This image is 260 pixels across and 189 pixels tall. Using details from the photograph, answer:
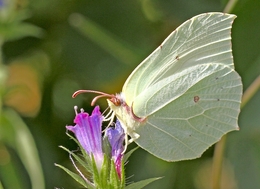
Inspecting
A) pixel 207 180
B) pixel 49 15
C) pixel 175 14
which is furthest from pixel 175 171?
pixel 49 15

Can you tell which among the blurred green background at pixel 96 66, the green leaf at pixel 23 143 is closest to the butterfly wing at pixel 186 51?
the green leaf at pixel 23 143

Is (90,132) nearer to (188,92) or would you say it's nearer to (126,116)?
(126,116)

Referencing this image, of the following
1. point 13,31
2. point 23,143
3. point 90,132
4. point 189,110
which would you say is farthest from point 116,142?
point 13,31

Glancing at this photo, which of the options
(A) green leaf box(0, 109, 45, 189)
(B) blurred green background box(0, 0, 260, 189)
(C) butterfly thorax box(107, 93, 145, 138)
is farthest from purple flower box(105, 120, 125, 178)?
(B) blurred green background box(0, 0, 260, 189)

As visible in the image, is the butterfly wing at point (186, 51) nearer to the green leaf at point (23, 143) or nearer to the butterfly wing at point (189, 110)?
the butterfly wing at point (189, 110)

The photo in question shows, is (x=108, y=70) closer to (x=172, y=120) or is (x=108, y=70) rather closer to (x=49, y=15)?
(x=49, y=15)

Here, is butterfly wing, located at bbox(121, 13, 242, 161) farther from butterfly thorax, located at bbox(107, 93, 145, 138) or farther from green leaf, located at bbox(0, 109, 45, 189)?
green leaf, located at bbox(0, 109, 45, 189)

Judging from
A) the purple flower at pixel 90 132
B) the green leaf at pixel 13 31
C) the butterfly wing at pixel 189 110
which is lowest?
the butterfly wing at pixel 189 110
